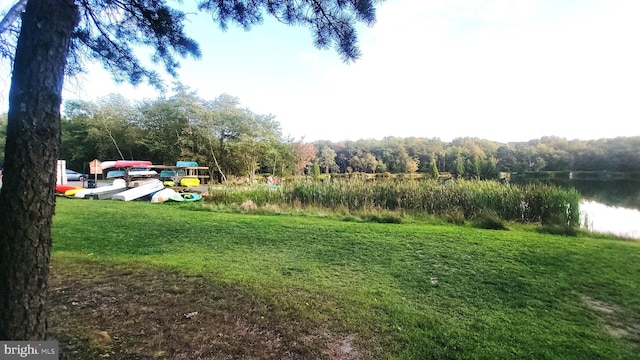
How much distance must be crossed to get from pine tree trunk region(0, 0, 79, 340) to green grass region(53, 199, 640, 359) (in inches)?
56.9

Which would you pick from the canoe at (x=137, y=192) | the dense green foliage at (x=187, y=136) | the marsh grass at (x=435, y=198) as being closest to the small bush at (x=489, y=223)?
the marsh grass at (x=435, y=198)

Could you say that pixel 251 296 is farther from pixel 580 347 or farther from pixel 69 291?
pixel 580 347

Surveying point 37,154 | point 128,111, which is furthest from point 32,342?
point 128,111

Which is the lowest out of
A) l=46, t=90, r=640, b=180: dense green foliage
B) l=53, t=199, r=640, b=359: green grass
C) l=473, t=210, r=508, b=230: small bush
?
l=53, t=199, r=640, b=359: green grass

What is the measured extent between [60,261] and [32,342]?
2.64 m

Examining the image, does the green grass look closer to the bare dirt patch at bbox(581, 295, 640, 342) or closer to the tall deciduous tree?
the bare dirt patch at bbox(581, 295, 640, 342)

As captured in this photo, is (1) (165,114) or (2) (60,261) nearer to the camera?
(2) (60,261)

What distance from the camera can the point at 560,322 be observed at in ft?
7.20

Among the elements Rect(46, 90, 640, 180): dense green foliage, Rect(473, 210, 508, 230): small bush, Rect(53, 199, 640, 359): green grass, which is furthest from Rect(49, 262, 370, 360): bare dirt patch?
Rect(46, 90, 640, 180): dense green foliage

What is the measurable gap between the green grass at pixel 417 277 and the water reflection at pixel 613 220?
1327 mm

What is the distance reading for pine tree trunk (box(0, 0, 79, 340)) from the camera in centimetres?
122

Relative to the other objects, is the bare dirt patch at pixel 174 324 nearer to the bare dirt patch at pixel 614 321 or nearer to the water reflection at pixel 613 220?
the bare dirt patch at pixel 614 321

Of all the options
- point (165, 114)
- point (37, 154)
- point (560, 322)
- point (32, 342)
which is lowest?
point (560, 322)

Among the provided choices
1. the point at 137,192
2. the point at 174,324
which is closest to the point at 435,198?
the point at 174,324
